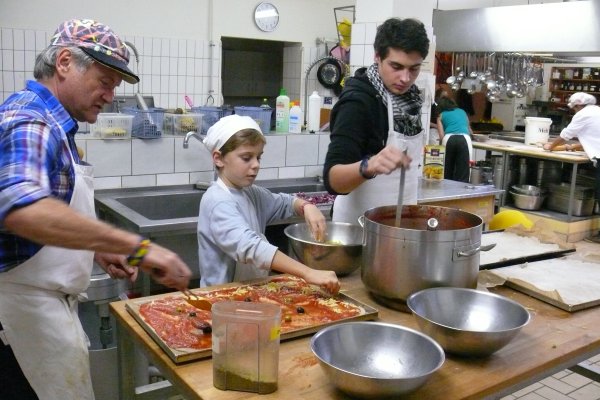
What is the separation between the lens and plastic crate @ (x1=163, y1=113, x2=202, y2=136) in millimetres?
3500

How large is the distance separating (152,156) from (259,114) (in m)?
0.76

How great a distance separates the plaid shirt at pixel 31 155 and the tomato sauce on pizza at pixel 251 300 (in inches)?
14.5

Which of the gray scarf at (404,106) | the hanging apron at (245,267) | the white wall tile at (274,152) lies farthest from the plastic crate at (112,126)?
the gray scarf at (404,106)

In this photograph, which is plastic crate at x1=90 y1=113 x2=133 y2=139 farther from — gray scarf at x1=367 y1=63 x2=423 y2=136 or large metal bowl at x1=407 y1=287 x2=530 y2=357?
large metal bowl at x1=407 y1=287 x2=530 y2=357

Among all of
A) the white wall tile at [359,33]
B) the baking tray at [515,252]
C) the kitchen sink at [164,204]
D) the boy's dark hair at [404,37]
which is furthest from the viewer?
the white wall tile at [359,33]

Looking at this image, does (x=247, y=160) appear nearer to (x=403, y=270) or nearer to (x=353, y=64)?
Result: (x=403, y=270)

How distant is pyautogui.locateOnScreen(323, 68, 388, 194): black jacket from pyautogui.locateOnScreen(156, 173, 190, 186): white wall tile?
5.09ft

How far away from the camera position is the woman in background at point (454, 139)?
264 inches

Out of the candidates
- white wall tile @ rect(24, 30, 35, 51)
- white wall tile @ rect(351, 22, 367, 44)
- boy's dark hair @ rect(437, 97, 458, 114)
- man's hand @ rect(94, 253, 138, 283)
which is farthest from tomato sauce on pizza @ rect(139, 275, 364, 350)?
boy's dark hair @ rect(437, 97, 458, 114)

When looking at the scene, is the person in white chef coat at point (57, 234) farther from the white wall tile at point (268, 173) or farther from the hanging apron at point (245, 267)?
the white wall tile at point (268, 173)

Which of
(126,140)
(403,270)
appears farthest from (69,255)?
(126,140)

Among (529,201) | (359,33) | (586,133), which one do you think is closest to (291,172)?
(359,33)

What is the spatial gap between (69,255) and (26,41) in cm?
426

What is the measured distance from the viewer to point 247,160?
2014 millimetres
